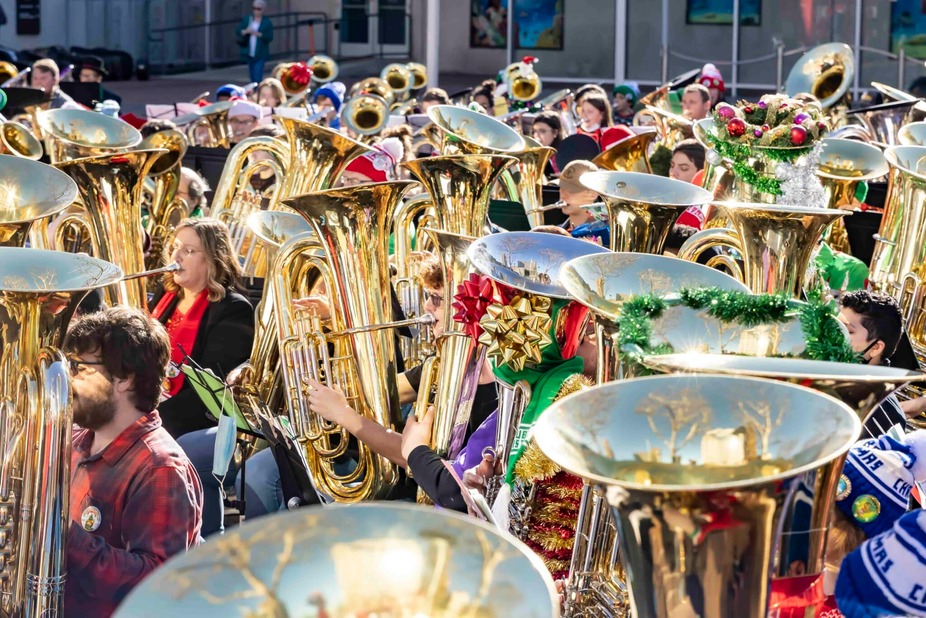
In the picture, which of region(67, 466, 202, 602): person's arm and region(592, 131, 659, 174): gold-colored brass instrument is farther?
region(592, 131, 659, 174): gold-colored brass instrument

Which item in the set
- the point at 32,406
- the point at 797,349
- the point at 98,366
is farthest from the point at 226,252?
the point at 797,349

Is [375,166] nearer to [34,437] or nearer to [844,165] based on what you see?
[844,165]

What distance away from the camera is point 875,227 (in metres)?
5.55

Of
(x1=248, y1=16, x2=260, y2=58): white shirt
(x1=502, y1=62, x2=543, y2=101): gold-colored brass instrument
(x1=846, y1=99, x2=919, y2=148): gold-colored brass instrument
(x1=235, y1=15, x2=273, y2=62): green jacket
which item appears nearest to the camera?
(x1=846, y1=99, x2=919, y2=148): gold-colored brass instrument

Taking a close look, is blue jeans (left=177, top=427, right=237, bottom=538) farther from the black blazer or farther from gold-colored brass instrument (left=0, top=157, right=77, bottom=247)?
gold-colored brass instrument (left=0, top=157, right=77, bottom=247)

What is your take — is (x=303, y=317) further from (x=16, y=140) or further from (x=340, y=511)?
(x=16, y=140)

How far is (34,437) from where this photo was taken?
2.35 metres

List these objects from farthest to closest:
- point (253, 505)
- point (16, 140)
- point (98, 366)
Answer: point (16, 140), point (253, 505), point (98, 366)

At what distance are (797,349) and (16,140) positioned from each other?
5452 mm

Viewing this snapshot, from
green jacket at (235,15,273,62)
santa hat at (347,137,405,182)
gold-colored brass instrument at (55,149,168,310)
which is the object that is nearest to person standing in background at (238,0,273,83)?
green jacket at (235,15,273,62)

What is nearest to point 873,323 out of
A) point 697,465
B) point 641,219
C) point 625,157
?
point 641,219

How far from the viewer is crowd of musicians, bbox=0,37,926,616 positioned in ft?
7.75

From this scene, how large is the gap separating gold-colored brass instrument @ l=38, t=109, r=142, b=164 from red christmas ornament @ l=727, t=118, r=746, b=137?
2791 mm

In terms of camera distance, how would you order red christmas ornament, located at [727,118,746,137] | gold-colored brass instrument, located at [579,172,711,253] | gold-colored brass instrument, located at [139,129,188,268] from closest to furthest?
gold-colored brass instrument, located at [579,172,711,253] → red christmas ornament, located at [727,118,746,137] → gold-colored brass instrument, located at [139,129,188,268]
